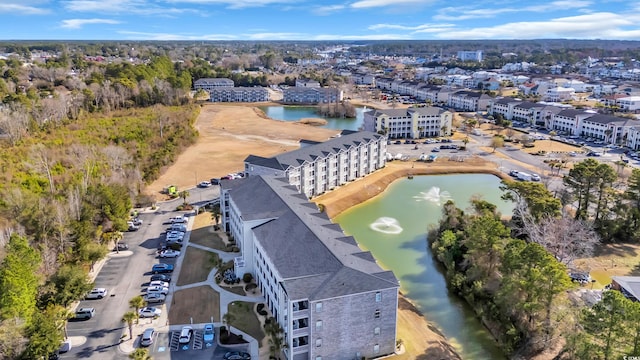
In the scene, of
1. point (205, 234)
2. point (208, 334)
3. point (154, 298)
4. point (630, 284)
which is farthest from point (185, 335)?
point (630, 284)

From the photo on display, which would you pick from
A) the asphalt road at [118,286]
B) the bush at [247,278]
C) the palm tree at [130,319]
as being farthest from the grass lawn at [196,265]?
the palm tree at [130,319]

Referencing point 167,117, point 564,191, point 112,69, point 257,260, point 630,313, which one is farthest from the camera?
point 112,69

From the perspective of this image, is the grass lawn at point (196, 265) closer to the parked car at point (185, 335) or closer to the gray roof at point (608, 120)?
the parked car at point (185, 335)

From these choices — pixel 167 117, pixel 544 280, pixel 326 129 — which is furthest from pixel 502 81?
pixel 544 280

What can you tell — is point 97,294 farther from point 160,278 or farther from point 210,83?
point 210,83

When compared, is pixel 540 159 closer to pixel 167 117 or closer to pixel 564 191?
pixel 564 191

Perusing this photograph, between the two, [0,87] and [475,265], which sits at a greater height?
[0,87]
